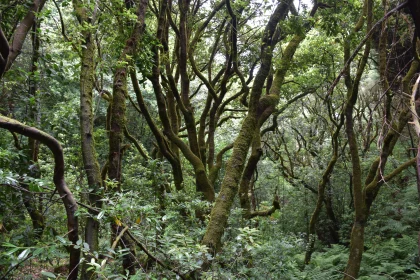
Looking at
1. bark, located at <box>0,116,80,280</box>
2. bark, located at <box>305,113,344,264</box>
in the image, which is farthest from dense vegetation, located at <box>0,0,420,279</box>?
bark, located at <box>305,113,344,264</box>

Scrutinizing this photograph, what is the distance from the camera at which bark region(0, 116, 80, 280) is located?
1784mm

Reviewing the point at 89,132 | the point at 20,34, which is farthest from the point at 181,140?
the point at 20,34

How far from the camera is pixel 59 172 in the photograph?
1.94 m

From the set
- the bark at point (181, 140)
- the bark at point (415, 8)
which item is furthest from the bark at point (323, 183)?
the bark at point (415, 8)

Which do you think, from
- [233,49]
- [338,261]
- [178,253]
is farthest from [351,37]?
[338,261]

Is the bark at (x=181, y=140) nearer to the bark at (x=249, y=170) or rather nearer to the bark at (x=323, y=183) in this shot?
the bark at (x=249, y=170)

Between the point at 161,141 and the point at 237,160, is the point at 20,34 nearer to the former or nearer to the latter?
the point at 237,160

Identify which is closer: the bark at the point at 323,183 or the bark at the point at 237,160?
the bark at the point at 237,160

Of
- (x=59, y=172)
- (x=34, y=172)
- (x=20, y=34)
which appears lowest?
(x=59, y=172)

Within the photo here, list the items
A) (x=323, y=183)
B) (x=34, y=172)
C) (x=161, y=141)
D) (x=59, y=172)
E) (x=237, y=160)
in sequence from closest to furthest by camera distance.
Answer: (x=59, y=172), (x=34, y=172), (x=237, y=160), (x=161, y=141), (x=323, y=183)

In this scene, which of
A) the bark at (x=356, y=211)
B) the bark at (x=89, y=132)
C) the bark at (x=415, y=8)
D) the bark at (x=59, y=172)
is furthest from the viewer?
the bark at (x=356, y=211)

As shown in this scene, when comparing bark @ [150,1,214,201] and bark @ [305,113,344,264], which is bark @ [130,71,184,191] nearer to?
bark @ [150,1,214,201]

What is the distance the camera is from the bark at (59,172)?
178 centimetres

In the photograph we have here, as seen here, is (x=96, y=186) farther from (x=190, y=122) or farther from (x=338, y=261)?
(x=338, y=261)
